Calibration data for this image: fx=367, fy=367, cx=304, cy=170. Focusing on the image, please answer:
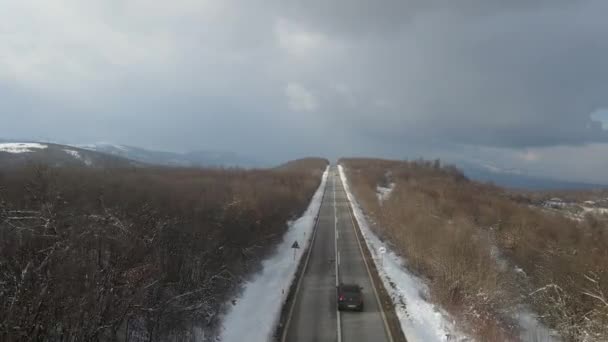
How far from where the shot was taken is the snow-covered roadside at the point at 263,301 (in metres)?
15.7

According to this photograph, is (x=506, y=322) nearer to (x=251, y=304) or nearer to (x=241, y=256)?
(x=251, y=304)

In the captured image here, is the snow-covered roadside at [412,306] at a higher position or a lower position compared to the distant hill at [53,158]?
lower

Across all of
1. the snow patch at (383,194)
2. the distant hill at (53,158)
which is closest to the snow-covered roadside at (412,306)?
the snow patch at (383,194)

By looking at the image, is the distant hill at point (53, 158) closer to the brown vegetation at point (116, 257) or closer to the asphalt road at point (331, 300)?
the brown vegetation at point (116, 257)

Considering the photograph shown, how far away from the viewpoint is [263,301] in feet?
65.3

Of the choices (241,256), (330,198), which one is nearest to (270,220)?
(241,256)

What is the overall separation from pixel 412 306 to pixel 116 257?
15.3 metres

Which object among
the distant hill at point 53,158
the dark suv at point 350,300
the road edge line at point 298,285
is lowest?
the road edge line at point 298,285

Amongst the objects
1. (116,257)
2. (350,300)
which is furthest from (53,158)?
(116,257)

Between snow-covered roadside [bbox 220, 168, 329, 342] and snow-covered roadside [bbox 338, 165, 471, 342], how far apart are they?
6.14 metres

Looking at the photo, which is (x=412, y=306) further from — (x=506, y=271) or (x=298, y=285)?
(x=506, y=271)

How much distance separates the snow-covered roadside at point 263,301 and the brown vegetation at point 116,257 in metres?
0.82

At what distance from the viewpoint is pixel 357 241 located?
36.8 meters

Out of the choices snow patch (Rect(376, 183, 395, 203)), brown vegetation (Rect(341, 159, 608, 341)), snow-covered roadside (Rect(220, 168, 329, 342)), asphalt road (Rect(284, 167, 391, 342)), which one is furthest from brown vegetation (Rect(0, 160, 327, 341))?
snow patch (Rect(376, 183, 395, 203))
